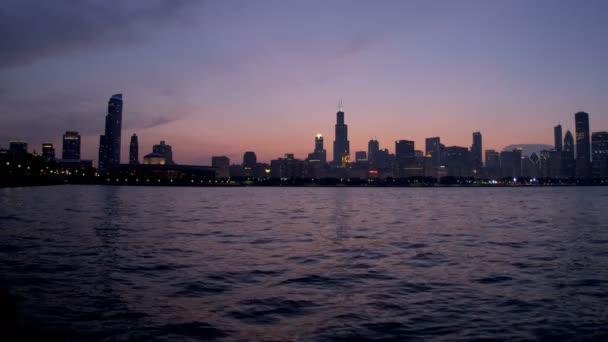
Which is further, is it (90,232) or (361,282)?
(90,232)

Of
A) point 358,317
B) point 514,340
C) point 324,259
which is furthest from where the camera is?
point 324,259

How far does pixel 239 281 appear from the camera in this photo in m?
19.2

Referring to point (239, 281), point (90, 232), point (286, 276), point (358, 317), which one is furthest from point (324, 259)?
point (90, 232)

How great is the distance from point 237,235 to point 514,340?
28.0m

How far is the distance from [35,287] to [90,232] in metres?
22.6

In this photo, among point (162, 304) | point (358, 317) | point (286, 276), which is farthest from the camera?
point (286, 276)

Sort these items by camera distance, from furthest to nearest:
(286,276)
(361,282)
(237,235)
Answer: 1. (237,235)
2. (286,276)
3. (361,282)

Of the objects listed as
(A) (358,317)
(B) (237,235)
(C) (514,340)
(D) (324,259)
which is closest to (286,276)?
(D) (324,259)

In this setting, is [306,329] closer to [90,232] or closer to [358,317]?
[358,317]

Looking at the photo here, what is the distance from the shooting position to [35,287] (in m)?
17.4

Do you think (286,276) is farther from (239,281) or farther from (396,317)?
(396,317)

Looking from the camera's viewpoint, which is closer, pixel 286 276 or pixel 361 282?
pixel 361 282

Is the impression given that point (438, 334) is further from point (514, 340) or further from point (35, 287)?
point (35, 287)

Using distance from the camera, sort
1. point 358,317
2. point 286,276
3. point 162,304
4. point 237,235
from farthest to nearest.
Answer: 1. point 237,235
2. point 286,276
3. point 162,304
4. point 358,317
